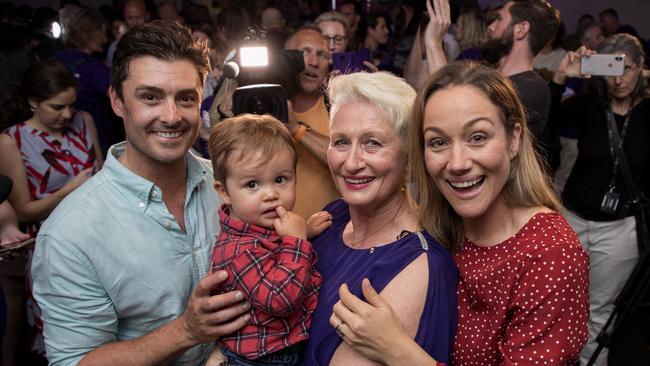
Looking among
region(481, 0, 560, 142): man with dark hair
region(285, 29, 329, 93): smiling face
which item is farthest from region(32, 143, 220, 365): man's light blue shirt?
region(481, 0, 560, 142): man with dark hair

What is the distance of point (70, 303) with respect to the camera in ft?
5.74

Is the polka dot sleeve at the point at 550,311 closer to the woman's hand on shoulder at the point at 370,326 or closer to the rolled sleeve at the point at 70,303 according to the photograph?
the woman's hand on shoulder at the point at 370,326

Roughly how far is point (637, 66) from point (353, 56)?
149 cm

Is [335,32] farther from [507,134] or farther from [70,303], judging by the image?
[70,303]

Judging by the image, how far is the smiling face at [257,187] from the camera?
6.01ft

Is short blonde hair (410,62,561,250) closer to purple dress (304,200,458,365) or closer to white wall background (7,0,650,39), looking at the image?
purple dress (304,200,458,365)

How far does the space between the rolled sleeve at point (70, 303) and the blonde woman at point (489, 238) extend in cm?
66

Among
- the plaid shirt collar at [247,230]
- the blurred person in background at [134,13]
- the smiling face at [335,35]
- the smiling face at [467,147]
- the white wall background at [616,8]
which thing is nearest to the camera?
the smiling face at [467,147]

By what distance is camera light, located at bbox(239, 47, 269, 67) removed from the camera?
264cm

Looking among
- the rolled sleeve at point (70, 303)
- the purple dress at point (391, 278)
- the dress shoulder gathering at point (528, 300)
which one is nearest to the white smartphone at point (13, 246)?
the rolled sleeve at point (70, 303)

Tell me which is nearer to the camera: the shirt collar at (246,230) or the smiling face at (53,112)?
the shirt collar at (246,230)

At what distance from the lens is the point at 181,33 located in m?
1.95

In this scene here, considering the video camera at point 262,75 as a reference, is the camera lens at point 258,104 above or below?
below

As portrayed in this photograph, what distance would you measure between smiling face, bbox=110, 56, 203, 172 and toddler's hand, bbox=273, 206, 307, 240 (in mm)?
356
